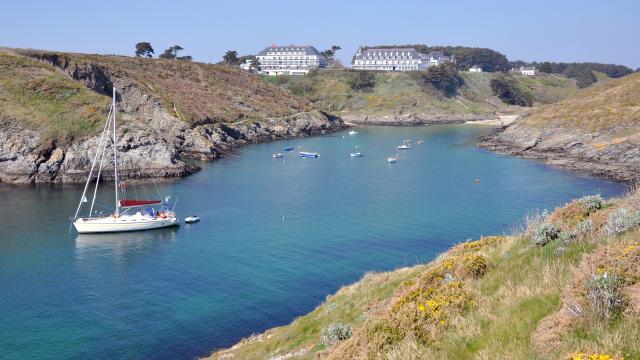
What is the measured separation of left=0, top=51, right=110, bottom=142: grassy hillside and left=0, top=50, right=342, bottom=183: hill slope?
18 cm

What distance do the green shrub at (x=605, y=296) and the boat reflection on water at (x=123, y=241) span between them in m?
55.3

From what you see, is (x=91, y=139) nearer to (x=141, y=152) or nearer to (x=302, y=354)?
(x=141, y=152)

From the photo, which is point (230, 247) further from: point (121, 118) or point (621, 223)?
point (121, 118)

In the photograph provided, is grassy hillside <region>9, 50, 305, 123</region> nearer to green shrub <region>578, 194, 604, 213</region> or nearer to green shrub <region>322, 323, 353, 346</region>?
green shrub <region>578, 194, 604, 213</region>

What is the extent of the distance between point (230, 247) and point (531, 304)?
50686mm

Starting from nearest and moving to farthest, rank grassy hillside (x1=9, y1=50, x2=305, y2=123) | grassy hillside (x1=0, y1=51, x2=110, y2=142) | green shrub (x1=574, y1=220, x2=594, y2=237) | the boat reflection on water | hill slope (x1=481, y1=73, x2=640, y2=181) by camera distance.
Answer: green shrub (x1=574, y1=220, x2=594, y2=237)
the boat reflection on water
grassy hillside (x1=0, y1=51, x2=110, y2=142)
hill slope (x1=481, y1=73, x2=640, y2=181)
grassy hillside (x1=9, y1=50, x2=305, y2=123)

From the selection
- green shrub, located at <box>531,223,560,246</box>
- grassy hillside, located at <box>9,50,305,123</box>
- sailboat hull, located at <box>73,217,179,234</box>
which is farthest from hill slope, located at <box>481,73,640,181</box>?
green shrub, located at <box>531,223,560,246</box>

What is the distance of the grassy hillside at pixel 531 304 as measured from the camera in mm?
11469

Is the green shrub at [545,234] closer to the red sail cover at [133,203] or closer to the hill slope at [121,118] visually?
the red sail cover at [133,203]

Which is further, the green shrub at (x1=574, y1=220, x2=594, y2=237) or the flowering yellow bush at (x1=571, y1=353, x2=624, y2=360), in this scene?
the green shrub at (x1=574, y1=220, x2=594, y2=237)

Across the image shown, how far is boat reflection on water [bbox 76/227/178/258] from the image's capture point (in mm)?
62037

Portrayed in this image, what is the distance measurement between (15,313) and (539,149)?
119 meters

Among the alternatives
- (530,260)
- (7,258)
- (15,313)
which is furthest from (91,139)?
(530,260)

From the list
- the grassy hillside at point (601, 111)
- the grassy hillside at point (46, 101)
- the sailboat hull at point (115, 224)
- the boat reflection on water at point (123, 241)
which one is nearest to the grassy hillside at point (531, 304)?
the boat reflection on water at point (123, 241)
